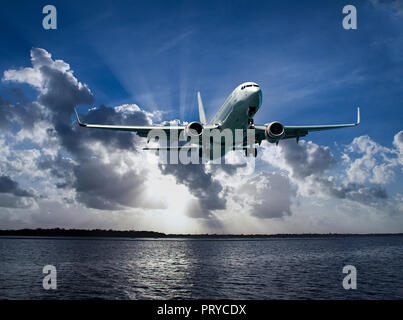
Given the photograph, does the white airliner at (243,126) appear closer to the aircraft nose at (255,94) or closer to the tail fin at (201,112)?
the aircraft nose at (255,94)

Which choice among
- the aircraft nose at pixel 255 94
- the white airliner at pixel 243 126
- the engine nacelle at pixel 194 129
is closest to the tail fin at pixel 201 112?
the white airliner at pixel 243 126

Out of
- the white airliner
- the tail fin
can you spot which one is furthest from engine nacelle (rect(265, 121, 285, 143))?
the tail fin

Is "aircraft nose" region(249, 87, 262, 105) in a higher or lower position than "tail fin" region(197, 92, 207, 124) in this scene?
lower

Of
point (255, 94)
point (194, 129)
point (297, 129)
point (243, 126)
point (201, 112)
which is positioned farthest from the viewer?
point (201, 112)

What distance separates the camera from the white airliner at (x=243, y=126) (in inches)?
1302

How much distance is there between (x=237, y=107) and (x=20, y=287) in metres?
37.1

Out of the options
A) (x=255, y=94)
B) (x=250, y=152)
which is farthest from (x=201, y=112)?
(x=255, y=94)

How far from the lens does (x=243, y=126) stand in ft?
119

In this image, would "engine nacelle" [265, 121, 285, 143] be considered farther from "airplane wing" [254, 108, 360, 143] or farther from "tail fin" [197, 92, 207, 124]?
"tail fin" [197, 92, 207, 124]

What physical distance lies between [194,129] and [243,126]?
20.3ft

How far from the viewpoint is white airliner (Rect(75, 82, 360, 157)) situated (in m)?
33.1

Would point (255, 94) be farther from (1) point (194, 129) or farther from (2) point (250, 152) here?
(2) point (250, 152)
